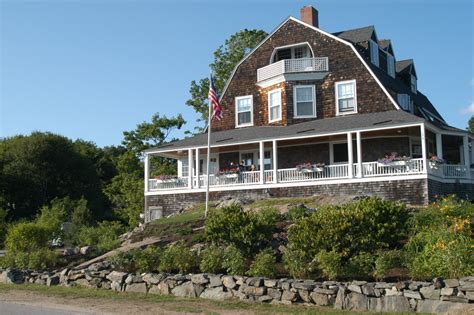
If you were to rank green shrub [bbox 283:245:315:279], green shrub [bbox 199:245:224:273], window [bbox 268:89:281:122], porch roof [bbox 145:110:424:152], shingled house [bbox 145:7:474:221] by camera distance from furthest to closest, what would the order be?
window [bbox 268:89:281:122] → porch roof [bbox 145:110:424:152] → shingled house [bbox 145:7:474:221] → green shrub [bbox 199:245:224:273] → green shrub [bbox 283:245:315:279]

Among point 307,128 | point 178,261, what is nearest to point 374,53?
point 307,128

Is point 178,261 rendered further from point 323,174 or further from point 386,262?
point 323,174

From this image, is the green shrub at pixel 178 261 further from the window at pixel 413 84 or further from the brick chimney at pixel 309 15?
the window at pixel 413 84

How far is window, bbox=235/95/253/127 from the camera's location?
106ft

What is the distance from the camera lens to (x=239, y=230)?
50.2 feet

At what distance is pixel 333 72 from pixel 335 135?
433 centimetres

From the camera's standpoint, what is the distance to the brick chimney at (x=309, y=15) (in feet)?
109

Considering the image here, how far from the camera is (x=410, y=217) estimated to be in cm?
1572

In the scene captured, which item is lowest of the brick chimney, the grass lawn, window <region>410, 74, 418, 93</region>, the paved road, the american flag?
the paved road

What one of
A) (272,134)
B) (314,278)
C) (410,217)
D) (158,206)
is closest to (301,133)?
(272,134)

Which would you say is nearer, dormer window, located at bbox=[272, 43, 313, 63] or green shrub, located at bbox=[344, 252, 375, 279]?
green shrub, located at bbox=[344, 252, 375, 279]

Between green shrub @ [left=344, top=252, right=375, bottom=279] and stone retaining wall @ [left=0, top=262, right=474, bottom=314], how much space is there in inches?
33.6

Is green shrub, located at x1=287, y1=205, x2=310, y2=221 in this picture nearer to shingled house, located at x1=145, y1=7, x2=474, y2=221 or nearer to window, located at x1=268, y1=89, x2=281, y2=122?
shingled house, located at x1=145, y1=7, x2=474, y2=221

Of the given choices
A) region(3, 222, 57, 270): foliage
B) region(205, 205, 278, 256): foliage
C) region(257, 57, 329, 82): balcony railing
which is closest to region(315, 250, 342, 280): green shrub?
region(205, 205, 278, 256): foliage
